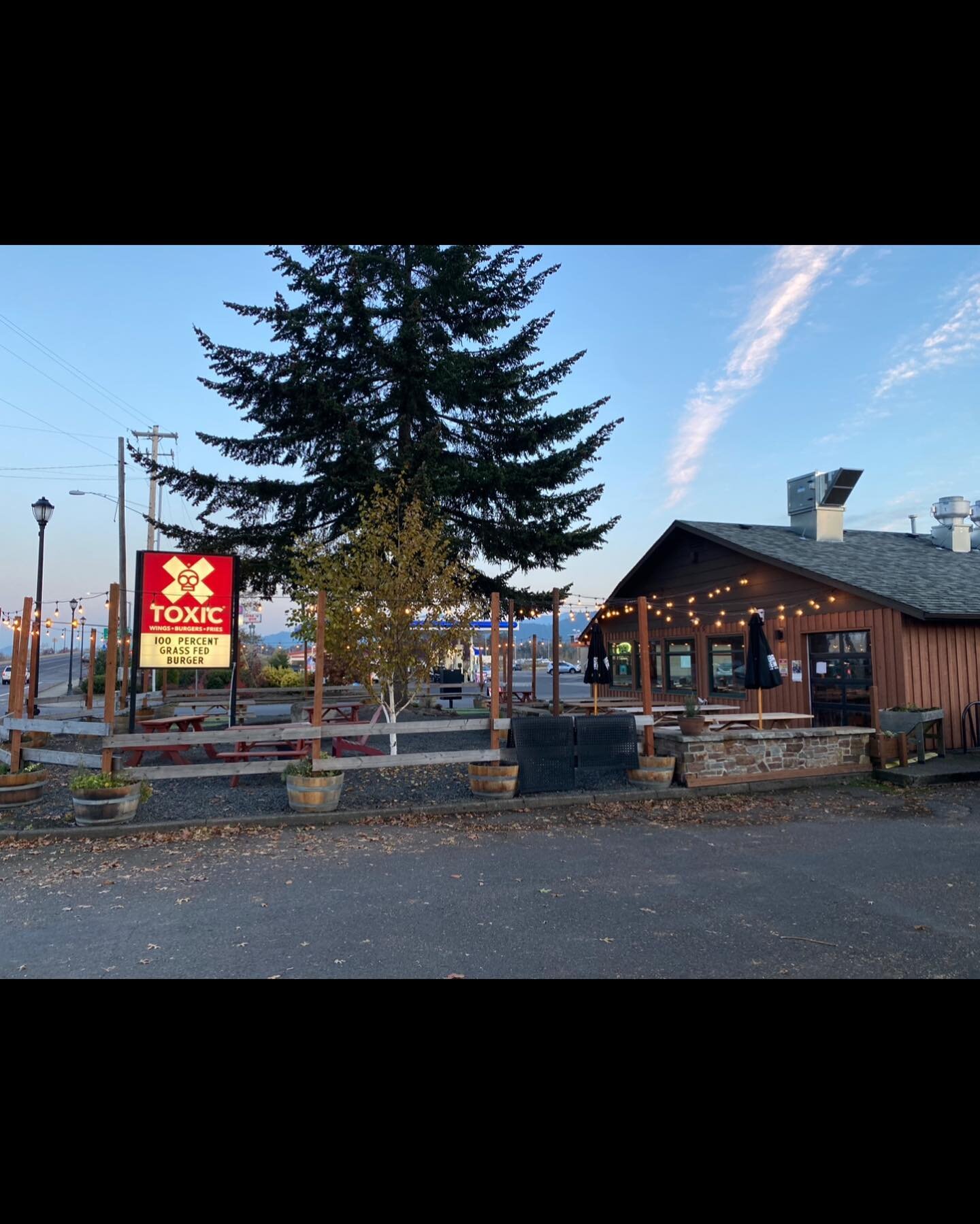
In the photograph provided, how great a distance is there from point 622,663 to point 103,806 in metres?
14.5

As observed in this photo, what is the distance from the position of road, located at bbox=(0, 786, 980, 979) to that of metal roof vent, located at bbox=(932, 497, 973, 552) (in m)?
10.7

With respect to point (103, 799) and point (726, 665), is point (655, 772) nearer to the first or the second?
point (103, 799)

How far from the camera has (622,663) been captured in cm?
1950

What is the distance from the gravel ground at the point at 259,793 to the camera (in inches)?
310

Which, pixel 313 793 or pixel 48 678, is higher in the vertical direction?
pixel 48 678

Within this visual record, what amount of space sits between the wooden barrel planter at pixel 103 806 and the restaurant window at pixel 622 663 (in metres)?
13.4

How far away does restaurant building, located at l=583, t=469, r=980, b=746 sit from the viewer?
1163 cm

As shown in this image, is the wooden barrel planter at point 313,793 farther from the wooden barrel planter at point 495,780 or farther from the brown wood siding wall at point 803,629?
the brown wood siding wall at point 803,629

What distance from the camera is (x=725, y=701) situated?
1501 cm

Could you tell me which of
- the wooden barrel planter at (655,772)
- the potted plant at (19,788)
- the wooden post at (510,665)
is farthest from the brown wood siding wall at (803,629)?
the potted plant at (19,788)

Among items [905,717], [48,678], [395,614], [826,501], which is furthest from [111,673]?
[48,678]

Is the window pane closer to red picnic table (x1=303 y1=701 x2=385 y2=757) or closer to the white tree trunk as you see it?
the white tree trunk
